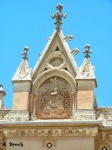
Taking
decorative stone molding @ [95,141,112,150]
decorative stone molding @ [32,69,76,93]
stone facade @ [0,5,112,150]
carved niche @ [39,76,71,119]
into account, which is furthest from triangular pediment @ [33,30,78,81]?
decorative stone molding @ [95,141,112,150]

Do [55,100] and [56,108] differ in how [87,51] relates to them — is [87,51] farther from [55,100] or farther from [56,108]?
[56,108]

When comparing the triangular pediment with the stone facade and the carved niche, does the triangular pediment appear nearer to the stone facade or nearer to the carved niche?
the stone facade

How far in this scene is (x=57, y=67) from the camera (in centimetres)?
2380

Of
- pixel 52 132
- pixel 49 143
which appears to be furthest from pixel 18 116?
pixel 49 143

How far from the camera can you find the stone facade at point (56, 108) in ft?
71.9

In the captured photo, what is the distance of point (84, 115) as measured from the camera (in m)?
22.2

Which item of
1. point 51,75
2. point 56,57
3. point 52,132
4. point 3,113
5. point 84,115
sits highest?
point 56,57

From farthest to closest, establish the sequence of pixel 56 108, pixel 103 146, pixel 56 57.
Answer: pixel 56 57 < pixel 56 108 < pixel 103 146

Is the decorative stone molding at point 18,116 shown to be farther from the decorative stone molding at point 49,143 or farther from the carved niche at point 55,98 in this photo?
the decorative stone molding at point 49,143

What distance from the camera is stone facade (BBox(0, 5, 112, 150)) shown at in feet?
71.9

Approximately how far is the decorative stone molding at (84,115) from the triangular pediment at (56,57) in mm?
2070

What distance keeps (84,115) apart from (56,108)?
Result: 154cm

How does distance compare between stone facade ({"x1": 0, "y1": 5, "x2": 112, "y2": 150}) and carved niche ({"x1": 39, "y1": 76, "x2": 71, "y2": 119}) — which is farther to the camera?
carved niche ({"x1": 39, "y1": 76, "x2": 71, "y2": 119})

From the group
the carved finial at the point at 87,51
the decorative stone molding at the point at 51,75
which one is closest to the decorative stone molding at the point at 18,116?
the decorative stone molding at the point at 51,75
